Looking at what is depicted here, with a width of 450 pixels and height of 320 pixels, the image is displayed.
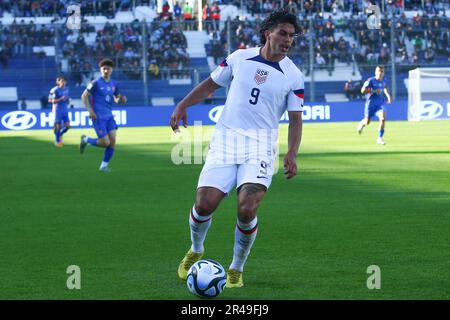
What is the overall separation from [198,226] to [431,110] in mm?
36527

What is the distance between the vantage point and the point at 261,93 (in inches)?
330

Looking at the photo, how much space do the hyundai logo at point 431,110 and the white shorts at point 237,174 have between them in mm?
36308

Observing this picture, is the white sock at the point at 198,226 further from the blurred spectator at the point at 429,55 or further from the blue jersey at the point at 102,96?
the blurred spectator at the point at 429,55

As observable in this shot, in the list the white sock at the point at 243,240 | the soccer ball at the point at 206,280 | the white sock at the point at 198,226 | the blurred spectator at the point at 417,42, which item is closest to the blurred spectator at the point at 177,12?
the blurred spectator at the point at 417,42

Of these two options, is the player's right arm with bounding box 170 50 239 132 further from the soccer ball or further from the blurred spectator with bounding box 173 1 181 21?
the blurred spectator with bounding box 173 1 181 21

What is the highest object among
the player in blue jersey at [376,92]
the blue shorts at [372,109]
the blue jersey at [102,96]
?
the blue jersey at [102,96]

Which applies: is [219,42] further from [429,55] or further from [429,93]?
[429,93]

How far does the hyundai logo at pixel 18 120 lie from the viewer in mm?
42219

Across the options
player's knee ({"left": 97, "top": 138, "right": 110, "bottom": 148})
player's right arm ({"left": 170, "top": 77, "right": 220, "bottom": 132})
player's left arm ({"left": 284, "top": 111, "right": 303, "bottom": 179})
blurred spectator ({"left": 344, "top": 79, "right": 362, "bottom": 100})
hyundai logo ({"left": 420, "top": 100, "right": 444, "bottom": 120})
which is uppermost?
player's right arm ({"left": 170, "top": 77, "right": 220, "bottom": 132})

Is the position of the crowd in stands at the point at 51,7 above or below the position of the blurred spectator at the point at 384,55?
above

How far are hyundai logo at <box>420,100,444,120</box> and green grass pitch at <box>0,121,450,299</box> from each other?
2045 centimetres

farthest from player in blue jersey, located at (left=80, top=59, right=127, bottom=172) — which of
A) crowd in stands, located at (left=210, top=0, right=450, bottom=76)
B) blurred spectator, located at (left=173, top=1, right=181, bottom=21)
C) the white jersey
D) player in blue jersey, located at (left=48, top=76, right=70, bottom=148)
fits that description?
blurred spectator, located at (left=173, top=1, right=181, bottom=21)

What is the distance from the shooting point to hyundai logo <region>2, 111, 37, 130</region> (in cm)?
4222

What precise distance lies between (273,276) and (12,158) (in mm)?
17946
